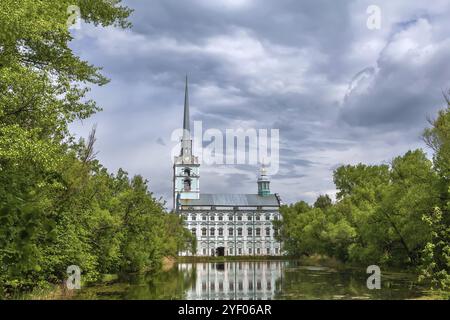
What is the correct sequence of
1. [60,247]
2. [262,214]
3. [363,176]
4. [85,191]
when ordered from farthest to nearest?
[262,214]
[363,176]
[85,191]
[60,247]

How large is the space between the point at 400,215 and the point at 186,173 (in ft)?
347

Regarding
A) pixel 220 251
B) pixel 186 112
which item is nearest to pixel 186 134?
pixel 186 112

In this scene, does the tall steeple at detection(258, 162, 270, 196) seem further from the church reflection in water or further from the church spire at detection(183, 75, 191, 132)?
the church reflection in water

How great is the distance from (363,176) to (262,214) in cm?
8440

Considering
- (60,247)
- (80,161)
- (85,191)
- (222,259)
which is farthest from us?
(222,259)

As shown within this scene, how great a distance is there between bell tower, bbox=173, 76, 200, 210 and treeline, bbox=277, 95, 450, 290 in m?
67.8

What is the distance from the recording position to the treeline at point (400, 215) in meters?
30.8

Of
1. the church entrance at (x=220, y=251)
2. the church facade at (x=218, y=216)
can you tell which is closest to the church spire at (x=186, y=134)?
the church facade at (x=218, y=216)

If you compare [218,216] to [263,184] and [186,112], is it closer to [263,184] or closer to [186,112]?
[263,184]

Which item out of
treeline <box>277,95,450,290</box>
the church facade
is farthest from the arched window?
treeline <box>277,95,450,290</box>

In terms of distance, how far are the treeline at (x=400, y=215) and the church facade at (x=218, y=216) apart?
2668 inches
